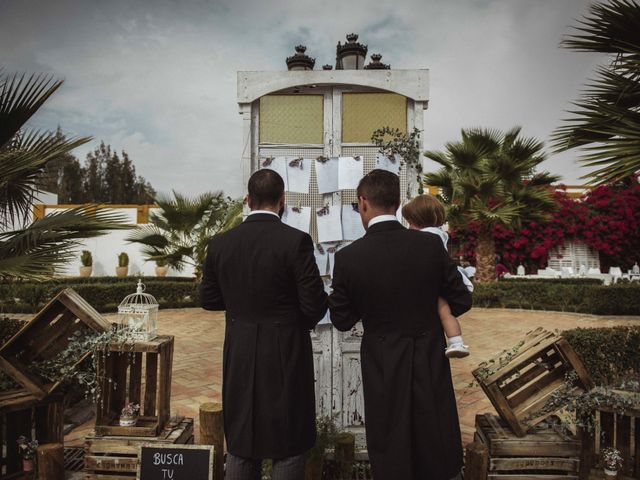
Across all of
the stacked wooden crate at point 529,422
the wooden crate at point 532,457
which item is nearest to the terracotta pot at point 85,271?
the stacked wooden crate at point 529,422

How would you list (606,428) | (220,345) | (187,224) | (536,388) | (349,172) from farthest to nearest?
(187,224) < (220,345) < (349,172) < (606,428) < (536,388)

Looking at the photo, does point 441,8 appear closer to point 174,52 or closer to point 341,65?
point 341,65

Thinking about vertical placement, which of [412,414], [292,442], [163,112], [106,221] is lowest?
[292,442]

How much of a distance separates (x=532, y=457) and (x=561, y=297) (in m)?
10.5

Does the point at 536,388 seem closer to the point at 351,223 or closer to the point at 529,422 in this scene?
the point at 529,422

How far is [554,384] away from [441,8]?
6.01 meters

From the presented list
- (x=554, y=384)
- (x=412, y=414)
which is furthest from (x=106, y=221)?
(x=554, y=384)

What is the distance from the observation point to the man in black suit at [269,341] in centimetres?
191

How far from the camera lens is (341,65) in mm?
3539

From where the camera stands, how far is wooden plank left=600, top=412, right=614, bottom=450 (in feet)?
9.33

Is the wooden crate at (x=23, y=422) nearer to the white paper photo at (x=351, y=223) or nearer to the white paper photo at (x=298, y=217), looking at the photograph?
the white paper photo at (x=298, y=217)

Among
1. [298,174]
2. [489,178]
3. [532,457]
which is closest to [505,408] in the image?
[532,457]

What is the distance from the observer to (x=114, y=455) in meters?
2.62

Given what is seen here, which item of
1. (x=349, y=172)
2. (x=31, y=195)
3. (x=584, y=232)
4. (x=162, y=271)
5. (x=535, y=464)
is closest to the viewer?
(x=535, y=464)
